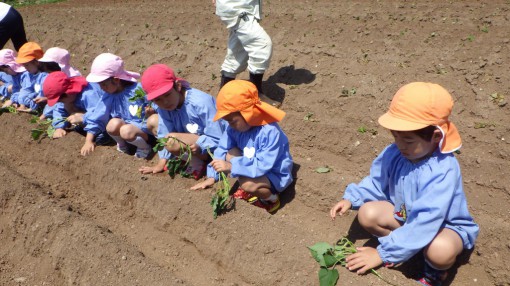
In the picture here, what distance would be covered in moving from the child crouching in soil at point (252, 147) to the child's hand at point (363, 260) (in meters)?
0.96

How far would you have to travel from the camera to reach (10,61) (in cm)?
643

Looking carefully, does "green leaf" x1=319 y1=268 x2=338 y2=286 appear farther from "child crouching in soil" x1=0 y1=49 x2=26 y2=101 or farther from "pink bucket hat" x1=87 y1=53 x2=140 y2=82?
"child crouching in soil" x1=0 y1=49 x2=26 y2=101

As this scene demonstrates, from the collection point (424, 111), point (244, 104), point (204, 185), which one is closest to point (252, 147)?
point (244, 104)

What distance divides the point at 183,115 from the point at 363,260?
2.08m

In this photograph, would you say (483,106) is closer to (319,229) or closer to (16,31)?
(319,229)

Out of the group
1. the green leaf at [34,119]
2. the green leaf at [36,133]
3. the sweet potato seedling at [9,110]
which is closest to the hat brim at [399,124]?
the green leaf at [36,133]

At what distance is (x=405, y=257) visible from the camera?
275 centimetres

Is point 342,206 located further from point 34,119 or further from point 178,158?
point 34,119

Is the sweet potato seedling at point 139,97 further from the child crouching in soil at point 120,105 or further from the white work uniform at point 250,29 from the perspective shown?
the white work uniform at point 250,29

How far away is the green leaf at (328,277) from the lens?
112 inches

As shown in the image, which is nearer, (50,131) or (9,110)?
(50,131)

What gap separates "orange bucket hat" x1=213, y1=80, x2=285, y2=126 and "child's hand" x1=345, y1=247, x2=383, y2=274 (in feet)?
3.86

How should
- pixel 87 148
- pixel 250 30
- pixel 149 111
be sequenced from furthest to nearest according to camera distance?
pixel 250 30 < pixel 87 148 < pixel 149 111

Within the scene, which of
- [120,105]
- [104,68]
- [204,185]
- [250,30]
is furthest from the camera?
[250,30]
